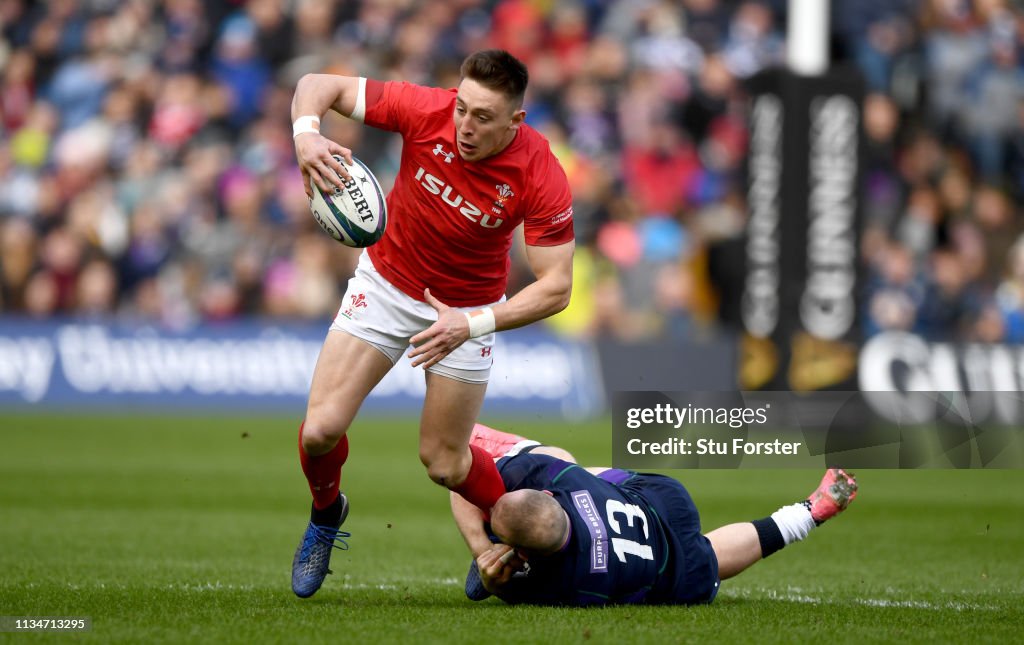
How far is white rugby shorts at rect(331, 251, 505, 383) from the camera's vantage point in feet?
22.0

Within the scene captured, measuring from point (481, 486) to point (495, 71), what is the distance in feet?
5.99

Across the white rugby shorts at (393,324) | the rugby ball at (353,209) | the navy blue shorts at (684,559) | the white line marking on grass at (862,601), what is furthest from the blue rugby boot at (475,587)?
the rugby ball at (353,209)

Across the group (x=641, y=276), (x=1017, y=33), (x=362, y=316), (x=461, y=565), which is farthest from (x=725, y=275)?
(x=362, y=316)

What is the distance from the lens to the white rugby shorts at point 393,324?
6715mm

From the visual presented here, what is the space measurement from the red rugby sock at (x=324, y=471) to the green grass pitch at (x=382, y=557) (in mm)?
457

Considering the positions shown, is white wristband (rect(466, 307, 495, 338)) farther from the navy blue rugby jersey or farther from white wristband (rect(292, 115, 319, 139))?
white wristband (rect(292, 115, 319, 139))

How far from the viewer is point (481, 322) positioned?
19.7 ft

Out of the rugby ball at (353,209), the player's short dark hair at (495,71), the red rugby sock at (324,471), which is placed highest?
the player's short dark hair at (495,71)

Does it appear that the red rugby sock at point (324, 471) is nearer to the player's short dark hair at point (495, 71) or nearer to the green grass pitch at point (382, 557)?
the green grass pitch at point (382, 557)

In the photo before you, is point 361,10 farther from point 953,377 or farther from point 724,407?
point 724,407

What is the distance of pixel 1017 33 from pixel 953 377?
647 cm

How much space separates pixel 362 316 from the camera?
6.74 metres

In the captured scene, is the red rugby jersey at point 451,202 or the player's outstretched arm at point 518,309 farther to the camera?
the red rugby jersey at point 451,202

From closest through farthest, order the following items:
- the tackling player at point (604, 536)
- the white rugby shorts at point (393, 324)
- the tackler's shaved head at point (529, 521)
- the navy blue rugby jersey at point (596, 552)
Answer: the tackler's shaved head at point (529, 521)
the tackling player at point (604, 536)
the navy blue rugby jersey at point (596, 552)
the white rugby shorts at point (393, 324)
